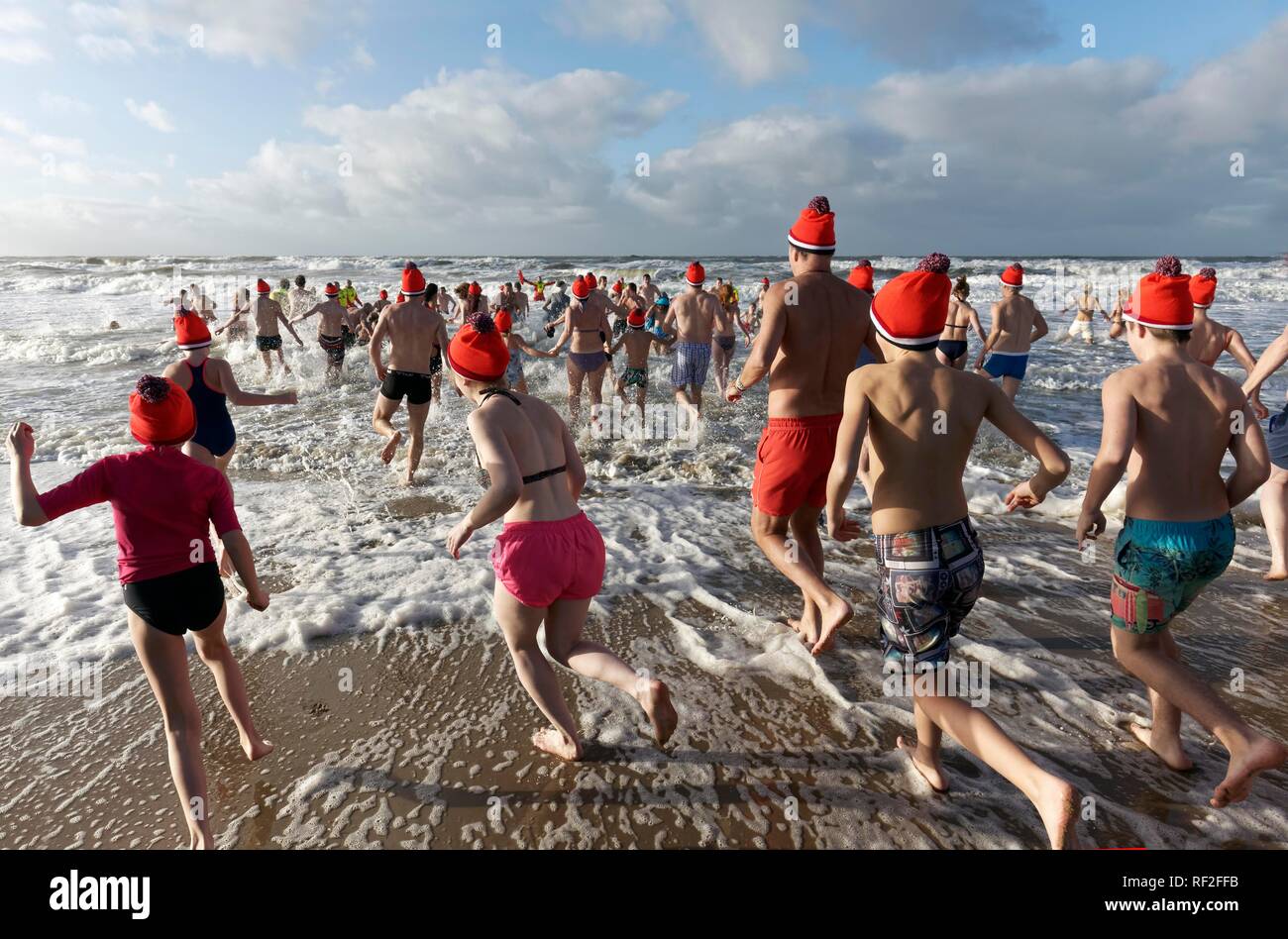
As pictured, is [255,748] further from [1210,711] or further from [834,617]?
[1210,711]

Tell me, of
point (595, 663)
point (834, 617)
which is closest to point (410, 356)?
point (595, 663)

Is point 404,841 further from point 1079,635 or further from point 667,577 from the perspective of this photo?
point 1079,635

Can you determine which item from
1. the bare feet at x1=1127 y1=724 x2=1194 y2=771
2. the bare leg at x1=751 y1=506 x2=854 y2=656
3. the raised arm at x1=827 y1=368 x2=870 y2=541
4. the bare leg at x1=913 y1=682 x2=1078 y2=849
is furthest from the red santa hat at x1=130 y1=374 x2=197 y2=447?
the bare feet at x1=1127 y1=724 x2=1194 y2=771

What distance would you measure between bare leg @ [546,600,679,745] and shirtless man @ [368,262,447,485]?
493cm

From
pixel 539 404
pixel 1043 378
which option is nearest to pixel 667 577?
pixel 539 404

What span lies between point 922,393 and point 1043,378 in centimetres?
1359

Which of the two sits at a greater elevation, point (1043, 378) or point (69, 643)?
point (1043, 378)

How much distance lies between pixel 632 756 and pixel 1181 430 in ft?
8.40

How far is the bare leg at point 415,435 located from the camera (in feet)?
23.2

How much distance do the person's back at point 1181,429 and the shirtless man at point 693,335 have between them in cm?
704

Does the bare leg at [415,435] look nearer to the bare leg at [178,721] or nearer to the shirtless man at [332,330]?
the bare leg at [178,721]

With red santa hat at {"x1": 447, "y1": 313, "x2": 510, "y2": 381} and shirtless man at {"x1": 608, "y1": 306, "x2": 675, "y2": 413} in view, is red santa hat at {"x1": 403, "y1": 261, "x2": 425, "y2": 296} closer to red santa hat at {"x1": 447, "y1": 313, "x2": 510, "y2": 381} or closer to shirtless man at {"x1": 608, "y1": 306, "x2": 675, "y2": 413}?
shirtless man at {"x1": 608, "y1": 306, "x2": 675, "y2": 413}

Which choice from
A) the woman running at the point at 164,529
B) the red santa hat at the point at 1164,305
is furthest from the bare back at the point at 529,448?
the red santa hat at the point at 1164,305
